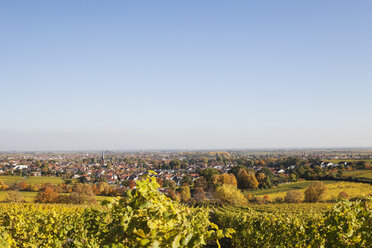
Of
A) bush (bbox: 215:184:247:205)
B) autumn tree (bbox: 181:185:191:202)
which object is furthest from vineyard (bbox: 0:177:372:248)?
autumn tree (bbox: 181:185:191:202)

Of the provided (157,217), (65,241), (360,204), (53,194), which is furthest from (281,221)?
(53,194)

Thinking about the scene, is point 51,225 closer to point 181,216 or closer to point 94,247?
point 94,247

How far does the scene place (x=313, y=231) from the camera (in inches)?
275

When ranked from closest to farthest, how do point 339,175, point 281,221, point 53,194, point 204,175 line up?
point 281,221 → point 53,194 → point 339,175 → point 204,175

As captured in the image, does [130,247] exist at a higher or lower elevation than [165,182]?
higher

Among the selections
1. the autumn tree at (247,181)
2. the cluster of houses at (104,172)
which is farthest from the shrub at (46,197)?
the autumn tree at (247,181)

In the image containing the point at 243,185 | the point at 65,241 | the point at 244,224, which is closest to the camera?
the point at 65,241

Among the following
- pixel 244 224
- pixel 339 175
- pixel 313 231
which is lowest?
pixel 339 175

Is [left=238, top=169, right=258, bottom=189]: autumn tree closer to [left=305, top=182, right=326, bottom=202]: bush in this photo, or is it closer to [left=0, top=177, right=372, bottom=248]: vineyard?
[left=305, top=182, right=326, bottom=202]: bush

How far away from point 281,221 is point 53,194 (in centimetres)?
4814

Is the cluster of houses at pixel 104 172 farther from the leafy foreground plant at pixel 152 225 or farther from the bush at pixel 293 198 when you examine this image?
the leafy foreground plant at pixel 152 225

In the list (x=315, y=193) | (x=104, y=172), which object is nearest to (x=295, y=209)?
(x=315, y=193)

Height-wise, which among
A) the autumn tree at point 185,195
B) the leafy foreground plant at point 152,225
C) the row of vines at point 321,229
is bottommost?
the autumn tree at point 185,195

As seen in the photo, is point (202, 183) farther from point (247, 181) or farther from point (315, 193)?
point (315, 193)
